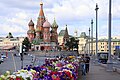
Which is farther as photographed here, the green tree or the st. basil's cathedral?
the green tree

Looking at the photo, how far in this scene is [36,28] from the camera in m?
194

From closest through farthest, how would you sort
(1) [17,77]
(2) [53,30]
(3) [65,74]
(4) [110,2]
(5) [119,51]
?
(1) [17,77] < (3) [65,74] < (4) [110,2] < (5) [119,51] < (2) [53,30]

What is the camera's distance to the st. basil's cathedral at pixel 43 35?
187375 millimetres

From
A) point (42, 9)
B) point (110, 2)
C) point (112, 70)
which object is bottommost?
point (112, 70)

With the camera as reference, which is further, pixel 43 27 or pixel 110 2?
pixel 43 27

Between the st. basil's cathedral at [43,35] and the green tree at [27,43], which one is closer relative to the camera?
the st. basil's cathedral at [43,35]

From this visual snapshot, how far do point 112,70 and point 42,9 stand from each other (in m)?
170

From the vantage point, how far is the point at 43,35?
192125 mm

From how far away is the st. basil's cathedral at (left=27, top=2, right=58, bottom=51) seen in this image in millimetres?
187375

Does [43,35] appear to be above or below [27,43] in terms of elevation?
above

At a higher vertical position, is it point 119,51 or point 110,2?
point 110,2

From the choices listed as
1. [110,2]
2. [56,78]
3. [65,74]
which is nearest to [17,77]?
[56,78]

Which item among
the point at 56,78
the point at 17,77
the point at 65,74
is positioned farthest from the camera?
the point at 65,74

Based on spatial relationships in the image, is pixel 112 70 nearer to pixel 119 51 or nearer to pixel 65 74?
pixel 65 74
